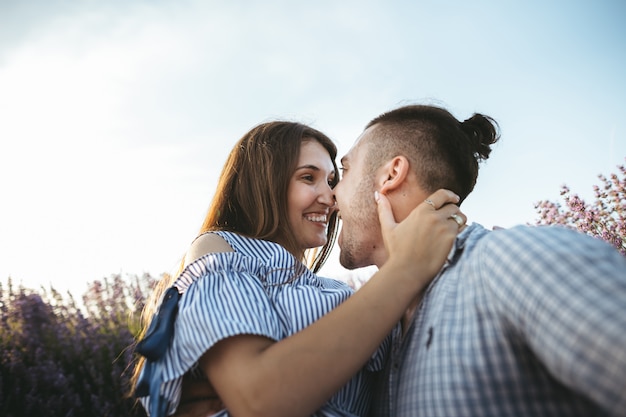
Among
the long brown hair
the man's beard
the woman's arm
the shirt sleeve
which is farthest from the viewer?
the long brown hair

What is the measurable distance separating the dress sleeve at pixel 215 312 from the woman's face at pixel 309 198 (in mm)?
1114

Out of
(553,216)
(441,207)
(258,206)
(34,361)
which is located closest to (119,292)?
(34,361)

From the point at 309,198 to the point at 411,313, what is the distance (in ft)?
4.22

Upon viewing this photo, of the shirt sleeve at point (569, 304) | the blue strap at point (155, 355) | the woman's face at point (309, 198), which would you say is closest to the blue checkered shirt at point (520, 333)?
the shirt sleeve at point (569, 304)

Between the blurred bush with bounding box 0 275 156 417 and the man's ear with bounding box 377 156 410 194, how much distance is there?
95.5 inches

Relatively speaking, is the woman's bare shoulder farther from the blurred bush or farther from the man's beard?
the blurred bush

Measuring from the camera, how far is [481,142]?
8.67 feet

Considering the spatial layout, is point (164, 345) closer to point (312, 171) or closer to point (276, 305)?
point (276, 305)

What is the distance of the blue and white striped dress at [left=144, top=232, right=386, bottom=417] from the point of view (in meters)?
1.66

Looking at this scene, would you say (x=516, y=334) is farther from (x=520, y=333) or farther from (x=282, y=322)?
(x=282, y=322)

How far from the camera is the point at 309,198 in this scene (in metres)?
3.08

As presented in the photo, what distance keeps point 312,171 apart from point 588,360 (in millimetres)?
2382

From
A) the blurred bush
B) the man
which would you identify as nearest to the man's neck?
the man

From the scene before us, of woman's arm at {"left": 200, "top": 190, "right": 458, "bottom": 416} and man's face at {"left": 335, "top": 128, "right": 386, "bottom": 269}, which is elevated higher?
man's face at {"left": 335, "top": 128, "right": 386, "bottom": 269}
